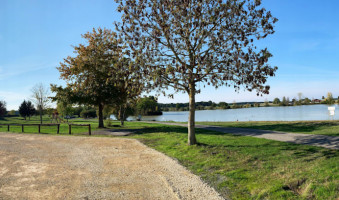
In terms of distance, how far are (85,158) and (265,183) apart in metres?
6.99

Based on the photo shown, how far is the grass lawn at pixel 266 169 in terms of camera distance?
510cm

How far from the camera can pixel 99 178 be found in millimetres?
6730

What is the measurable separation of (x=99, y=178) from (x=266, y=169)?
15.9 ft

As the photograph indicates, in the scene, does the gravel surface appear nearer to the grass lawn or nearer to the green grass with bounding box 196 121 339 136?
the grass lawn

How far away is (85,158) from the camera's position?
955cm

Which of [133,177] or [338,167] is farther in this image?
[133,177]

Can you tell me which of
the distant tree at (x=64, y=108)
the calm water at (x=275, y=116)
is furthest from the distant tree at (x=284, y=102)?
the distant tree at (x=64, y=108)

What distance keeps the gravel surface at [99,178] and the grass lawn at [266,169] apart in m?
0.62

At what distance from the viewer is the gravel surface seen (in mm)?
5457

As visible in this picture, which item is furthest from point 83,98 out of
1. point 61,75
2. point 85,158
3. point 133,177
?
point 133,177

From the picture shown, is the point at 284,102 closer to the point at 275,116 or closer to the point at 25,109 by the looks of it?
the point at 275,116

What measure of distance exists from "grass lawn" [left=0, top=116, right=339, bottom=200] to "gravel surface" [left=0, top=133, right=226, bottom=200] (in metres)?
0.62

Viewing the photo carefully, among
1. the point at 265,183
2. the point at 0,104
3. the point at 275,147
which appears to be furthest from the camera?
the point at 0,104

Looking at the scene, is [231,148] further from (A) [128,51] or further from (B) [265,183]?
(A) [128,51]
